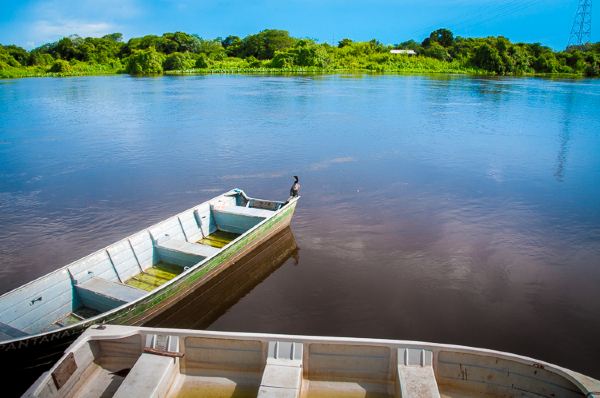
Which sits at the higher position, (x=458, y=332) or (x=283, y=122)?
(x=283, y=122)

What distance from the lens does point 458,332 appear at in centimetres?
1062

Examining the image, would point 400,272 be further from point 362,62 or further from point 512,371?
point 362,62

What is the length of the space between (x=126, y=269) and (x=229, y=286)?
2.97m

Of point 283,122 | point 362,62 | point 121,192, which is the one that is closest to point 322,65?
point 362,62

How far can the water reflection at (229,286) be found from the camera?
36.9 ft

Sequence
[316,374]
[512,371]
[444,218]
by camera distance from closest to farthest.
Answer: [512,371], [316,374], [444,218]

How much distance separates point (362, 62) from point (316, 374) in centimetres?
12076

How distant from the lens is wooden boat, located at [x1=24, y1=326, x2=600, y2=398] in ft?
22.0

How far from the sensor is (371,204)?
1873 cm

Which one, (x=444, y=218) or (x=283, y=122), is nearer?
(x=444, y=218)

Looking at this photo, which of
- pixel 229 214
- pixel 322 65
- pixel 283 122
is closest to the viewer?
pixel 229 214

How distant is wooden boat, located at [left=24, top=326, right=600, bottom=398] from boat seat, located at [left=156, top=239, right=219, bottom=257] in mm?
4343

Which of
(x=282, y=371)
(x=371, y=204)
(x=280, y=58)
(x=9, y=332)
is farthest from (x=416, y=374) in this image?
(x=280, y=58)

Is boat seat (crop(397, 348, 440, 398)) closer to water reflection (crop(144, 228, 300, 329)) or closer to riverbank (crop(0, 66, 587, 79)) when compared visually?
water reflection (crop(144, 228, 300, 329))
